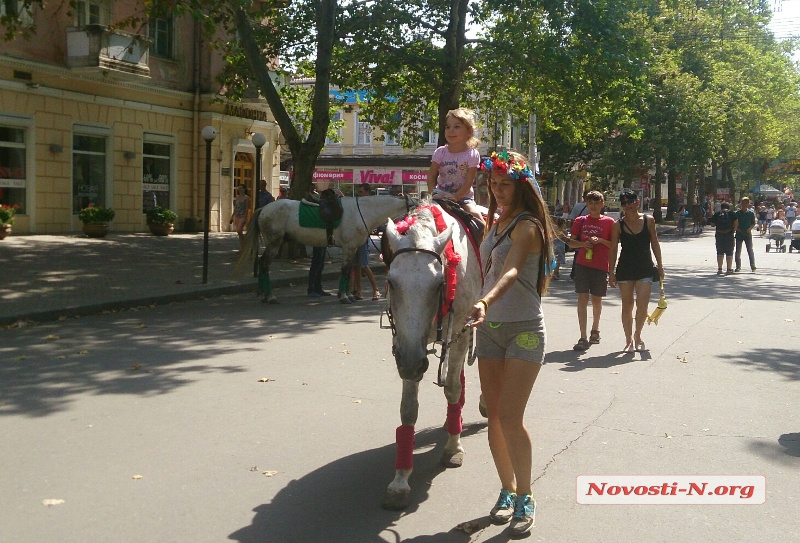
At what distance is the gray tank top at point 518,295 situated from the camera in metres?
4.48

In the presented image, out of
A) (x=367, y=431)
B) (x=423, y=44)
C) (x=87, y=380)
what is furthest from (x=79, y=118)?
(x=367, y=431)

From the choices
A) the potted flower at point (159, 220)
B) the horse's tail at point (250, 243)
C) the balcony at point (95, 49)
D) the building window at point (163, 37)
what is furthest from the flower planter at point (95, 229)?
the horse's tail at point (250, 243)

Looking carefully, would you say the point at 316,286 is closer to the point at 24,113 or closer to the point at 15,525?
the point at 15,525

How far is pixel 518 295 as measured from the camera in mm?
4504

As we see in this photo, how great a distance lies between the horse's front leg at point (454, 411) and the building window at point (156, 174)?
78.6 feet

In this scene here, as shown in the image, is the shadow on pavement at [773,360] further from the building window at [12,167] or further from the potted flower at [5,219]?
the building window at [12,167]

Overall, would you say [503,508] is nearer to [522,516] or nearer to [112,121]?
[522,516]

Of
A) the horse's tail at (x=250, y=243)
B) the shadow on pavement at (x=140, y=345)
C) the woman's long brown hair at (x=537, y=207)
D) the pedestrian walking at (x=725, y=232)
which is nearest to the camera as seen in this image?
the woman's long brown hair at (x=537, y=207)

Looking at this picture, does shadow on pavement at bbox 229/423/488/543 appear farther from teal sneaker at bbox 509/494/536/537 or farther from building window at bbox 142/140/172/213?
building window at bbox 142/140/172/213

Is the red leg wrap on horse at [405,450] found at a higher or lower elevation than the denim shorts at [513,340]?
lower

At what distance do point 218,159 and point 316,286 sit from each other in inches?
647

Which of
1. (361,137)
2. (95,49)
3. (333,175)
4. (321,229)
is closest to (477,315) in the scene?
(321,229)

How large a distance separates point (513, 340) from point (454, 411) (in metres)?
1.24

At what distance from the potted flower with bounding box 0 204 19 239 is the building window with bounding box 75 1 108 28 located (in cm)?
623
